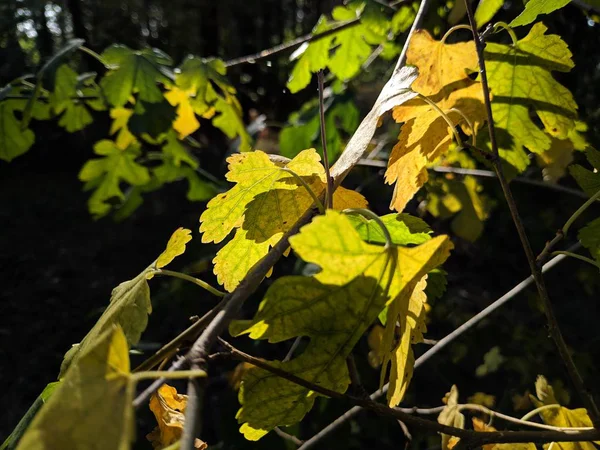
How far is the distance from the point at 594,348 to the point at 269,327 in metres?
2.48

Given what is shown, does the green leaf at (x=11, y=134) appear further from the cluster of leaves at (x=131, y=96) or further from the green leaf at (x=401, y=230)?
the green leaf at (x=401, y=230)

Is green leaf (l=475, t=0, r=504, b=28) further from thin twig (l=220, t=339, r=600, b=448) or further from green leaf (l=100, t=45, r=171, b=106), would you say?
thin twig (l=220, t=339, r=600, b=448)

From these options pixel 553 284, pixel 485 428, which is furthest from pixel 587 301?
pixel 485 428

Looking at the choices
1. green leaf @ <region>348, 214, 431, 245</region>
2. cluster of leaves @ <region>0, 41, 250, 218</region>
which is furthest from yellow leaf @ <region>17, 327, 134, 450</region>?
cluster of leaves @ <region>0, 41, 250, 218</region>

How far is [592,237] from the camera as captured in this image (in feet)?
2.70

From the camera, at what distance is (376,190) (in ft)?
10.9

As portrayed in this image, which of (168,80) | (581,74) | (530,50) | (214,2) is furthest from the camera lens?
(214,2)

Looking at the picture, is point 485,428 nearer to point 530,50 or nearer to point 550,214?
point 530,50

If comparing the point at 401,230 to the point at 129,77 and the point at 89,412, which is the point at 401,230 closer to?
the point at 89,412

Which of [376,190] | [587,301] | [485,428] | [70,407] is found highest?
[70,407]

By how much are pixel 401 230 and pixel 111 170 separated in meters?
1.70

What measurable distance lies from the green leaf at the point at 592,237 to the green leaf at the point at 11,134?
146 centimetres

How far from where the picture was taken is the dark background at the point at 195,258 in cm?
218

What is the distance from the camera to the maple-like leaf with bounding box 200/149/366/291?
0.78 m
